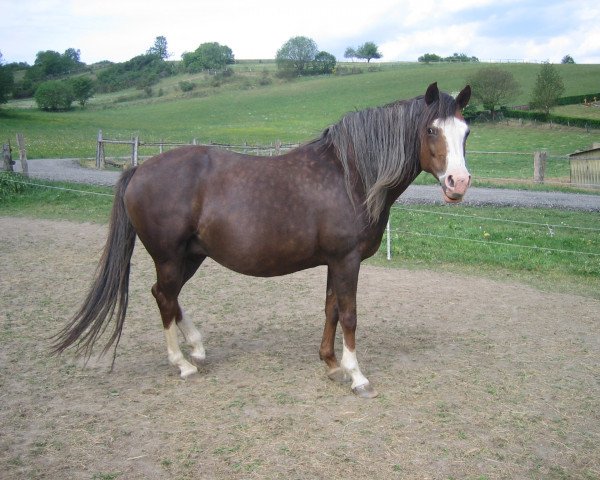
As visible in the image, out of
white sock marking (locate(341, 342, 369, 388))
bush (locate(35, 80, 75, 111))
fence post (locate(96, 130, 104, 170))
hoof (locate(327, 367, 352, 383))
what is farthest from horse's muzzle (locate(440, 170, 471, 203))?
bush (locate(35, 80, 75, 111))

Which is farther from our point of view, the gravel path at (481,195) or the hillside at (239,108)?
the hillside at (239,108)

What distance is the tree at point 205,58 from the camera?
74500 mm

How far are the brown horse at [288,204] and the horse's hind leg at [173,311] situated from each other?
2cm

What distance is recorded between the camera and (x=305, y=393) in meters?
4.14

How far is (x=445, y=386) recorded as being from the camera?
4.27 metres

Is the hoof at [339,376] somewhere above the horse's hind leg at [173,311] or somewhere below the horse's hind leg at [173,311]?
below

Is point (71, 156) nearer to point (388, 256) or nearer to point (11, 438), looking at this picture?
point (388, 256)

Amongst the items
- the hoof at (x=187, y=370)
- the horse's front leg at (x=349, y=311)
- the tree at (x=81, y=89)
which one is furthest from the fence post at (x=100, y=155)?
the tree at (x=81, y=89)

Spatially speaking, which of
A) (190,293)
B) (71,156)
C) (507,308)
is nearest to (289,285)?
(190,293)

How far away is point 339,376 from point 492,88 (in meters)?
39.4

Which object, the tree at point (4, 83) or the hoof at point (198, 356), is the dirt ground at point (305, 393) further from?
the tree at point (4, 83)

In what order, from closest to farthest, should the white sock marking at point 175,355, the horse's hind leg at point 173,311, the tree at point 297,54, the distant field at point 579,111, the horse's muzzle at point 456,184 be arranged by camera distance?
the horse's muzzle at point 456,184
the horse's hind leg at point 173,311
the white sock marking at point 175,355
the distant field at point 579,111
the tree at point 297,54

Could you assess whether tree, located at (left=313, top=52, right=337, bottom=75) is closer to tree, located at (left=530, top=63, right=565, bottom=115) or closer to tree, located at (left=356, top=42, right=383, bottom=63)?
tree, located at (left=356, top=42, right=383, bottom=63)

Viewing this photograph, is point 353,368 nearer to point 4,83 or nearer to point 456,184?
point 456,184
